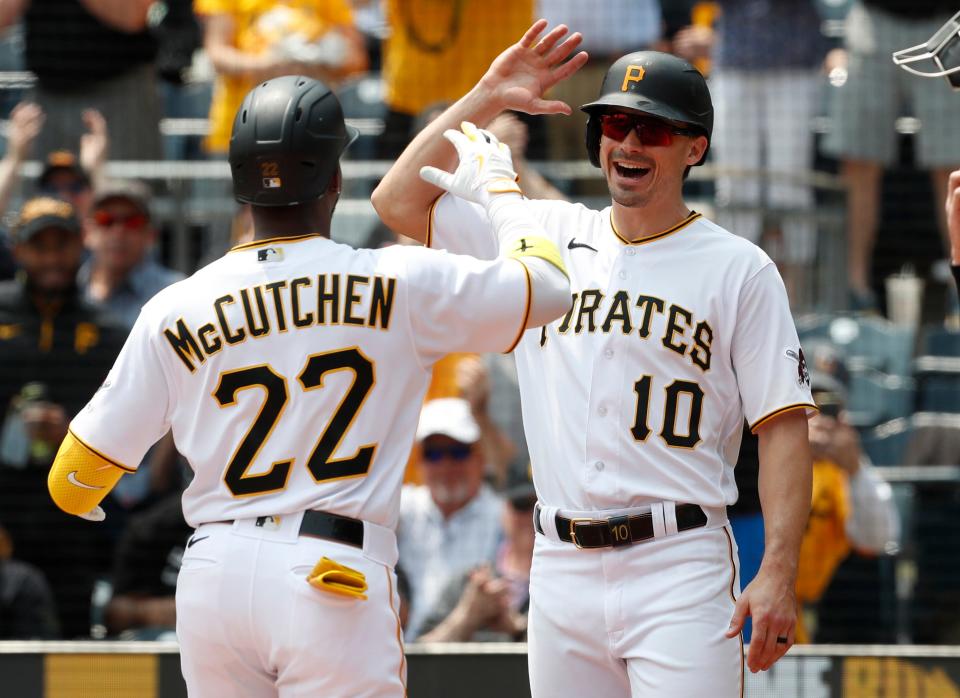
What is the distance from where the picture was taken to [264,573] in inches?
109

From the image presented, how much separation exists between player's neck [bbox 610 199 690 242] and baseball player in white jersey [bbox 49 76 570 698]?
15.8 inches

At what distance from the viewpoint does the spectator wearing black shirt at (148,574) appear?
5.43 metres

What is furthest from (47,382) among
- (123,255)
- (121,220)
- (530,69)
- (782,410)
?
(782,410)

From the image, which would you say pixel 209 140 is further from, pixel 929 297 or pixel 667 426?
pixel 667 426

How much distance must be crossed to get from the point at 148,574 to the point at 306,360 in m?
2.89

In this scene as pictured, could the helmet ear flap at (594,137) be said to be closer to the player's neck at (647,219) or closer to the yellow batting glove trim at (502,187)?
the player's neck at (647,219)

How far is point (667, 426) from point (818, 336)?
3756 mm

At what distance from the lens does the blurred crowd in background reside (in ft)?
17.9

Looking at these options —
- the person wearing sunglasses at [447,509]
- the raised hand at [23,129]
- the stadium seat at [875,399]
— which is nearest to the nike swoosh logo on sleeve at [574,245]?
the person wearing sunglasses at [447,509]

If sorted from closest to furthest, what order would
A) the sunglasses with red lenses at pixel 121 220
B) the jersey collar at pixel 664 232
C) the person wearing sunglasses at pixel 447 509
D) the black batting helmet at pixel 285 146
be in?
1. the black batting helmet at pixel 285 146
2. the jersey collar at pixel 664 232
3. the person wearing sunglasses at pixel 447 509
4. the sunglasses with red lenses at pixel 121 220

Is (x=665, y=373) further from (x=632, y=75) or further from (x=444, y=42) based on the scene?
(x=444, y=42)

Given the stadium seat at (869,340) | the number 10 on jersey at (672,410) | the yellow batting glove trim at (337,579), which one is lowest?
the stadium seat at (869,340)

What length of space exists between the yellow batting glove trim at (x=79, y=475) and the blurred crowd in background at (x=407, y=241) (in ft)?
7.25

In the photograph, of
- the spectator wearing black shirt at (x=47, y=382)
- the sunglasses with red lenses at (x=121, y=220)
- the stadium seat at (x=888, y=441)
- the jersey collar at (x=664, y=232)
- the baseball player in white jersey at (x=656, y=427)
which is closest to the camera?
the baseball player in white jersey at (x=656, y=427)
